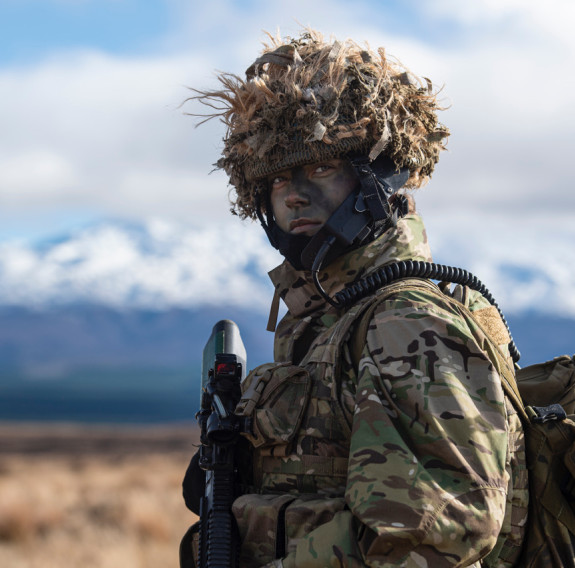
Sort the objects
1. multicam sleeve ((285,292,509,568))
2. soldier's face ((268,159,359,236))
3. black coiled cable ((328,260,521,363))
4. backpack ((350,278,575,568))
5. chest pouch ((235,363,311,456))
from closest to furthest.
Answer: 1. multicam sleeve ((285,292,509,568))
2. backpack ((350,278,575,568))
3. chest pouch ((235,363,311,456))
4. black coiled cable ((328,260,521,363))
5. soldier's face ((268,159,359,236))

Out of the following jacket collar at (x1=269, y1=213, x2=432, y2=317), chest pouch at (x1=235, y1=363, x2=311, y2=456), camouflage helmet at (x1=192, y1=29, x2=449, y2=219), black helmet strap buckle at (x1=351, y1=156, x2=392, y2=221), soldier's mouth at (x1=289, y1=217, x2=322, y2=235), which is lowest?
chest pouch at (x1=235, y1=363, x2=311, y2=456)

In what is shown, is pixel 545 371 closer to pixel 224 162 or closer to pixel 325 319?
pixel 325 319

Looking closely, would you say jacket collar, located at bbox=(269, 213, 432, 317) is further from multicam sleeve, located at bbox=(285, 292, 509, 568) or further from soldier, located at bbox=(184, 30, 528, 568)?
multicam sleeve, located at bbox=(285, 292, 509, 568)

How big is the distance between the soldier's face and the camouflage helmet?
57mm

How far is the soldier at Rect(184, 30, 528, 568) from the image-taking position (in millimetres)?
2824

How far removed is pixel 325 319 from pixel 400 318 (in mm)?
771

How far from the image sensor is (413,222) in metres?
3.95

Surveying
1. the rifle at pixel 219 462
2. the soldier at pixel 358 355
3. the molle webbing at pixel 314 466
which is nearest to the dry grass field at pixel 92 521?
the rifle at pixel 219 462

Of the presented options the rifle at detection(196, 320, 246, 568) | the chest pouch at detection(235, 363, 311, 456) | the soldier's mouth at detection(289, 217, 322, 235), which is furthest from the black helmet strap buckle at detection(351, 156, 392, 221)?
the rifle at detection(196, 320, 246, 568)

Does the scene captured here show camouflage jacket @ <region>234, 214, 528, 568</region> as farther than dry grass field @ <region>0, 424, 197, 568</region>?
A: No

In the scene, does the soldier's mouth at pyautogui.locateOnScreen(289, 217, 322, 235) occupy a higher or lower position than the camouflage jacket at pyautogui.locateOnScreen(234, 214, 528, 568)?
higher

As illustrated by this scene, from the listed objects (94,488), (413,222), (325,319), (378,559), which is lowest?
(378,559)

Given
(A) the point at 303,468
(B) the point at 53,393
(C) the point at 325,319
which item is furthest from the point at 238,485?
(B) the point at 53,393

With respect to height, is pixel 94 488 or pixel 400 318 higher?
pixel 94 488
